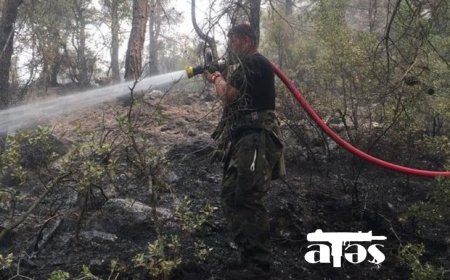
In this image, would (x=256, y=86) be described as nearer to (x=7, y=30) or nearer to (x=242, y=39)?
Result: (x=242, y=39)

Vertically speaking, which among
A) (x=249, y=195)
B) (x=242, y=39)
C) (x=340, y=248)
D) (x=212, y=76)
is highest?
(x=242, y=39)

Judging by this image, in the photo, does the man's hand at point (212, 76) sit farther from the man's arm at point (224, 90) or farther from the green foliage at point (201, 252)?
the green foliage at point (201, 252)

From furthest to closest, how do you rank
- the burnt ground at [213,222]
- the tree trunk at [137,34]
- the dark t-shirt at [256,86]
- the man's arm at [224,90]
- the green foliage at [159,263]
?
the tree trunk at [137,34] < the burnt ground at [213,222] < the dark t-shirt at [256,86] < the man's arm at [224,90] < the green foliage at [159,263]

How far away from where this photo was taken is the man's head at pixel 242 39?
3.49 metres

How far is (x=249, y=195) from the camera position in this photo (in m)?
3.47

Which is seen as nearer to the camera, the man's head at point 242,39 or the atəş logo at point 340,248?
the man's head at point 242,39

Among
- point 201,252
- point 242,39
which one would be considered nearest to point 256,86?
point 242,39

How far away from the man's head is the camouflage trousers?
674 mm

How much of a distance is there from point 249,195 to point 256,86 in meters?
0.88

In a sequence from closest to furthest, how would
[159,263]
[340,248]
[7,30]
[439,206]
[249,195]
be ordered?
[159,263] → [249,195] → [439,206] → [340,248] → [7,30]

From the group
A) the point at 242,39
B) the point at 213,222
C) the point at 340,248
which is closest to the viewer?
the point at 242,39

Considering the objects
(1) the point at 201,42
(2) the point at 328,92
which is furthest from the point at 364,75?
(1) the point at 201,42

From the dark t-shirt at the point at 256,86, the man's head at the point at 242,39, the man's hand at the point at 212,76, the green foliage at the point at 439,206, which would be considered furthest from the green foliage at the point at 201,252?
the green foliage at the point at 439,206

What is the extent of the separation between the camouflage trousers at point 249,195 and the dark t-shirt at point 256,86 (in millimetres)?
216
